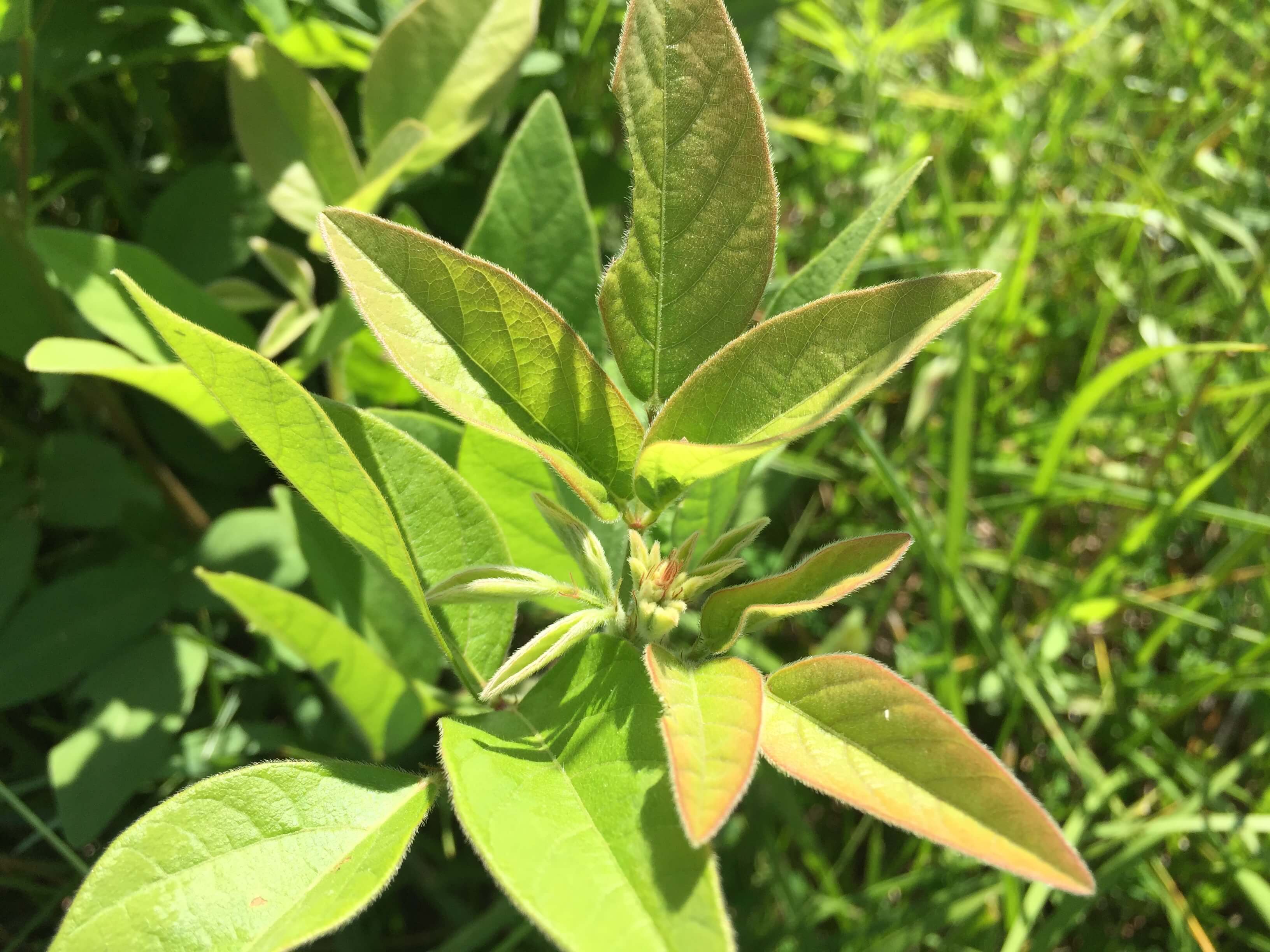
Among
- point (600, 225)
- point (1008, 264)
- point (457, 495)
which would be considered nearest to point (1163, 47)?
point (1008, 264)

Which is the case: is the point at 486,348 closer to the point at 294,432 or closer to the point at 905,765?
the point at 294,432

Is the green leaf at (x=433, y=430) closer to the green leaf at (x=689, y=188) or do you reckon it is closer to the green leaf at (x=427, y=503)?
the green leaf at (x=427, y=503)

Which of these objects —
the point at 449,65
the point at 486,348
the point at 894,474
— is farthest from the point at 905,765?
the point at 449,65

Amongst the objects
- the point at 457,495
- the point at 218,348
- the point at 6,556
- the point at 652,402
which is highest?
the point at 218,348

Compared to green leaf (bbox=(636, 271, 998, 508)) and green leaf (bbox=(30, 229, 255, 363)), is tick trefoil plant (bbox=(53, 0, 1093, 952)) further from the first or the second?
green leaf (bbox=(30, 229, 255, 363))

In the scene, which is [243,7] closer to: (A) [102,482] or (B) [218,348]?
(A) [102,482]
